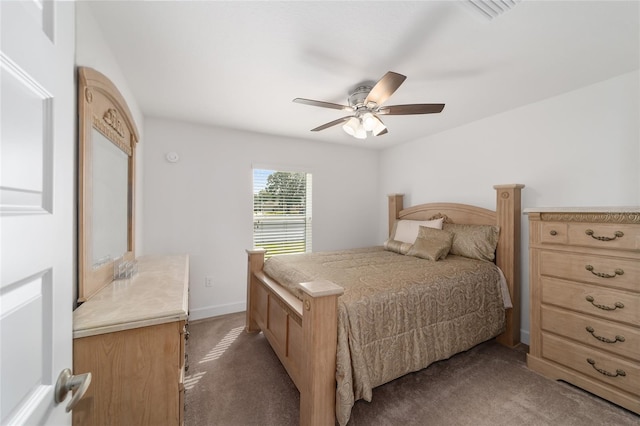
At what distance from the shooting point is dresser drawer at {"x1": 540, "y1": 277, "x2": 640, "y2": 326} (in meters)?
1.69

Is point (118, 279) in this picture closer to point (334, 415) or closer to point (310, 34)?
point (334, 415)

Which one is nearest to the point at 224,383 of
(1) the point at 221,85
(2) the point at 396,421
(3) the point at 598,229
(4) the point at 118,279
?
(4) the point at 118,279

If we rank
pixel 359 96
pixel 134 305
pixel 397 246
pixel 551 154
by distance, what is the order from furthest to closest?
1. pixel 397 246
2. pixel 551 154
3. pixel 359 96
4. pixel 134 305

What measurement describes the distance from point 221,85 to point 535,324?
3.36 m

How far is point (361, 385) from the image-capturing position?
1527mm

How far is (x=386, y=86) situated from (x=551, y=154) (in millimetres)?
2025

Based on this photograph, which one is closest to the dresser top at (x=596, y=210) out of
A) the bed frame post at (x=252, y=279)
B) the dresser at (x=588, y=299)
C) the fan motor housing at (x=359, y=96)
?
the dresser at (x=588, y=299)

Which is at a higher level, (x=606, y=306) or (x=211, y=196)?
(x=211, y=196)

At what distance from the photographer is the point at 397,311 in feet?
5.80

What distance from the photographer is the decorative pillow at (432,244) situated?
2.74m

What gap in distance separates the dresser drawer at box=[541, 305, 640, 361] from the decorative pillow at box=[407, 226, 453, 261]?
909 mm

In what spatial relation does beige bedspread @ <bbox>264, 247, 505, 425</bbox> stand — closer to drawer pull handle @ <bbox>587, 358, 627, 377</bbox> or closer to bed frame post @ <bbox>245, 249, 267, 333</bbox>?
bed frame post @ <bbox>245, 249, 267, 333</bbox>

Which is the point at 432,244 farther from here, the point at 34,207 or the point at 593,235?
the point at 34,207

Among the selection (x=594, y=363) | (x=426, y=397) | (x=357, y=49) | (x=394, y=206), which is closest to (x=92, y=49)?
(x=357, y=49)
